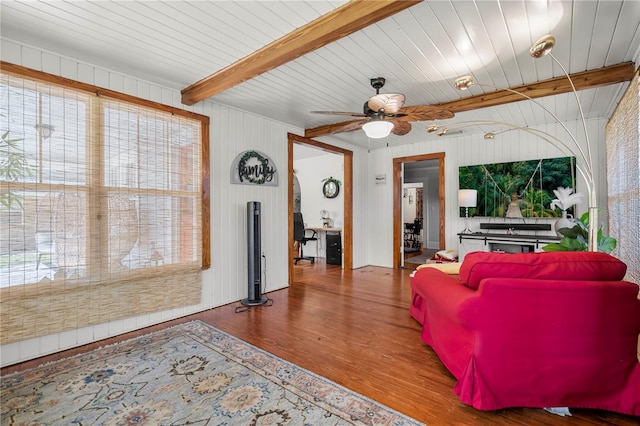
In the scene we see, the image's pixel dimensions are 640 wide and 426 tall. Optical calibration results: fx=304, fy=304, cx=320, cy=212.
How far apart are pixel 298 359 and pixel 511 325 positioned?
5.06 ft

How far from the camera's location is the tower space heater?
386cm

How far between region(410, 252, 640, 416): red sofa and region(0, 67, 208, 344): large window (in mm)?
2948

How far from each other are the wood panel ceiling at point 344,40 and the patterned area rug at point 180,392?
95.1 inches

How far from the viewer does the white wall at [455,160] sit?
14.5ft

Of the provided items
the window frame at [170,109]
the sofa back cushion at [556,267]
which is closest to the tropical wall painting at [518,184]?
the sofa back cushion at [556,267]

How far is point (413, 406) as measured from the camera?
6.04ft

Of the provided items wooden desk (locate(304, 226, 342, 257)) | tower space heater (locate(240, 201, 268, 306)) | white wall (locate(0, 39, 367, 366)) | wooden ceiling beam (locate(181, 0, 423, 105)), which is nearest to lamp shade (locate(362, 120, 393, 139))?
wooden ceiling beam (locate(181, 0, 423, 105))

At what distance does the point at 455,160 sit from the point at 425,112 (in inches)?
113

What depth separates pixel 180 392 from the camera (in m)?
2.00

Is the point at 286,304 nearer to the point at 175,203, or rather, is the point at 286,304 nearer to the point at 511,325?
the point at 175,203

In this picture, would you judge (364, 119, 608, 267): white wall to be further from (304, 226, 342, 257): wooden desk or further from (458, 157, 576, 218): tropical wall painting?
(304, 226, 342, 257): wooden desk

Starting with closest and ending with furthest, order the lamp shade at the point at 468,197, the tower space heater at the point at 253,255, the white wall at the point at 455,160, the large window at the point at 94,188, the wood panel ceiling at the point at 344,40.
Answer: the wood panel ceiling at the point at 344,40 < the large window at the point at 94,188 < the tower space heater at the point at 253,255 < the white wall at the point at 455,160 < the lamp shade at the point at 468,197

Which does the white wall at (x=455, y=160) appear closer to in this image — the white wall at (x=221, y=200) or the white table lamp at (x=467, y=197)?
the white table lamp at (x=467, y=197)

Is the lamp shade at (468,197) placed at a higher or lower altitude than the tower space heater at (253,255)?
higher
